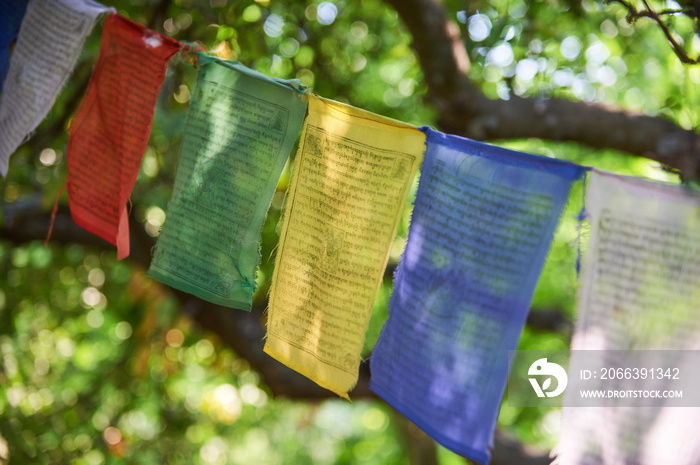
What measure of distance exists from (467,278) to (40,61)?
1190 mm

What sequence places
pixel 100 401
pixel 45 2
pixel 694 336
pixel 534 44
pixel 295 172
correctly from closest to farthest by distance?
pixel 694 336, pixel 295 172, pixel 45 2, pixel 534 44, pixel 100 401

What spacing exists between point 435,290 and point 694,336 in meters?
0.37

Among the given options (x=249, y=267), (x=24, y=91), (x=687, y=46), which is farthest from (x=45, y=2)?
(x=687, y=46)

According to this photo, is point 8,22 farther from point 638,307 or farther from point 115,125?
point 638,307

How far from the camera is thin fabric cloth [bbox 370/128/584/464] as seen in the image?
84 cm

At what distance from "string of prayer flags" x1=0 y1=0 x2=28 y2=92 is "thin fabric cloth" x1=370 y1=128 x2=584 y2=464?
4.44 ft

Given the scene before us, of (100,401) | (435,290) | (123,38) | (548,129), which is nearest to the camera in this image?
(435,290)

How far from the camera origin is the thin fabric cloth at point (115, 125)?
1.23 meters

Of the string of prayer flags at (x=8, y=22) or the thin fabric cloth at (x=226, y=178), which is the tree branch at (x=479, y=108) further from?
the string of prayer flags at (x=8, y=22)

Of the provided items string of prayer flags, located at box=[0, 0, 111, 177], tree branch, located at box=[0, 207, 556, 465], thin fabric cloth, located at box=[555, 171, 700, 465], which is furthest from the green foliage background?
thin fabric cloth, located at box=[555, 171, 700, 465]

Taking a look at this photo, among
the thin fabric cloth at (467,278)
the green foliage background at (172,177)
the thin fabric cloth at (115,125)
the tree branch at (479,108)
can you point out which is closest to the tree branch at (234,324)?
the green foliage background at (172,177)

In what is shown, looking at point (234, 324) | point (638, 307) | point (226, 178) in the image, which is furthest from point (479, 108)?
point (234, 324)

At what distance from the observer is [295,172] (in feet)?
3.51

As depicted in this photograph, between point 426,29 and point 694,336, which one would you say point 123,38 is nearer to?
point 426,29
